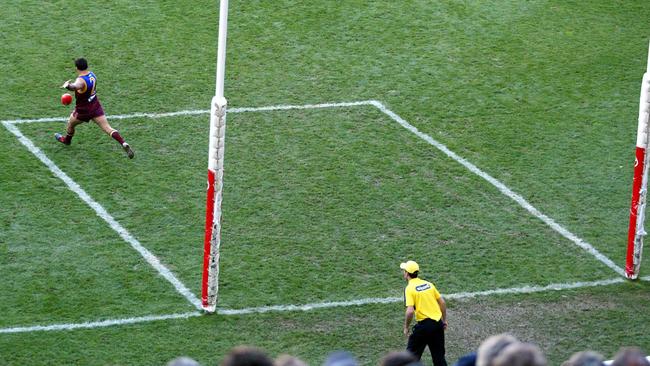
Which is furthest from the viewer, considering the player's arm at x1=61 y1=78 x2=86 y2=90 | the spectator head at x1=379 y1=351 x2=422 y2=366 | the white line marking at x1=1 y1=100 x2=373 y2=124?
the white line marking at x1=1 y1=100 x2=373 y2=124

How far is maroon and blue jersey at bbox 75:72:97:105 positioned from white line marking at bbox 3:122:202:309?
1.02m

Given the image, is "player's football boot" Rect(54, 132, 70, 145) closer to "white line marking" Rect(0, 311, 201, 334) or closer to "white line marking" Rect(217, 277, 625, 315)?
"white line marking" Rect(0, 311, 201, 334)

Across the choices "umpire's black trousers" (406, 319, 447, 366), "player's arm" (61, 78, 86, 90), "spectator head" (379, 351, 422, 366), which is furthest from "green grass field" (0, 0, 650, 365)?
"spectator head" (379, 351, 422, 366)

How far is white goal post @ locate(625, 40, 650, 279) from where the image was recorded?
15.4 metres

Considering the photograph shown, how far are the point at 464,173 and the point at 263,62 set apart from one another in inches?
198

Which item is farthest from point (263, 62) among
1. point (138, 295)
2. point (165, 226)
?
point (138, 295)

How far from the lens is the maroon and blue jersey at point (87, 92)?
60.2 ft

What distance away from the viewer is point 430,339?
13070mm

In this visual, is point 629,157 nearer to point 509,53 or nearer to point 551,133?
point 551,133

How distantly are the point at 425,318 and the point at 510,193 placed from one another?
561 cm

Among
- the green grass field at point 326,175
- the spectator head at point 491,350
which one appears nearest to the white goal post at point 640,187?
the green grass field at point 326,175

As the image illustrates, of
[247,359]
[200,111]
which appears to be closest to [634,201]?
[200,111]

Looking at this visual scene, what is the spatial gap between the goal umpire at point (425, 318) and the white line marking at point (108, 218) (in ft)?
9.90

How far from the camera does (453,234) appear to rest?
17.0m
